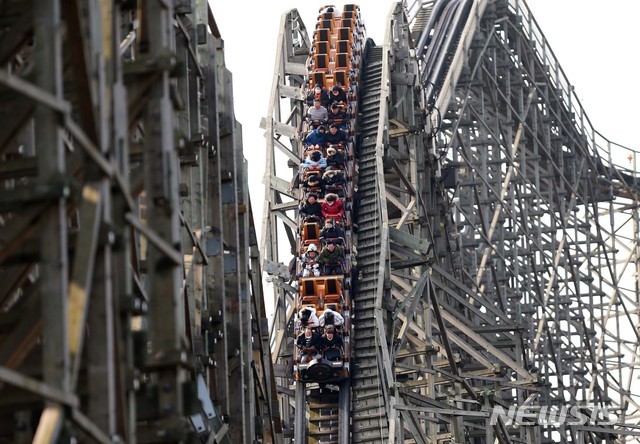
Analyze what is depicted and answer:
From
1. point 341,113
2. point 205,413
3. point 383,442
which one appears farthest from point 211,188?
point 341,113

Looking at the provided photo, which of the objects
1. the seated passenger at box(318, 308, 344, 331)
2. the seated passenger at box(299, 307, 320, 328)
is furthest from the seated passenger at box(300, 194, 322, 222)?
the seated passenger at box(318, 308, 344, 331)

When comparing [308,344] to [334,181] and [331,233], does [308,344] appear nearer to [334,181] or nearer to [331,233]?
[331,233]

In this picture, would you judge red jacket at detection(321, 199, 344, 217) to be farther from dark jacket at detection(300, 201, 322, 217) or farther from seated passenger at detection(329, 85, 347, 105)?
seated passenger at detection(329, 85, 347, 105)

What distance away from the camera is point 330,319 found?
87.9 feet

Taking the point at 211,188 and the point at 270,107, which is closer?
the point at 211,188

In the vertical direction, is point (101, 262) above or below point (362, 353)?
below

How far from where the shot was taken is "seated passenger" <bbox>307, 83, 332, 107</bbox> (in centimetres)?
2977

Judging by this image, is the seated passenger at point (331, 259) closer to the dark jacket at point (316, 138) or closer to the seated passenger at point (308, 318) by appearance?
the seated passenger at point (308, 318)

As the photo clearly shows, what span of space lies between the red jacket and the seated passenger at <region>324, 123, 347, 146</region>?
4.17ft

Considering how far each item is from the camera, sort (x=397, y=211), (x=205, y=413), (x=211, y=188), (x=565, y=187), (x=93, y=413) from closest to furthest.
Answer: (x=93, y=413)
(x=205, y=413)
(x=211, y=188)
(x=397, y=211)
(x=565, y=187)

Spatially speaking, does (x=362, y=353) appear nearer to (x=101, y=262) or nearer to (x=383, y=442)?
(x=383, y=442)

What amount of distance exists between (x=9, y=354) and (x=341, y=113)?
2055 cm

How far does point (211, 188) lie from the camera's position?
1548cm

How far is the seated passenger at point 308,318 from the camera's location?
26859 millimetres
